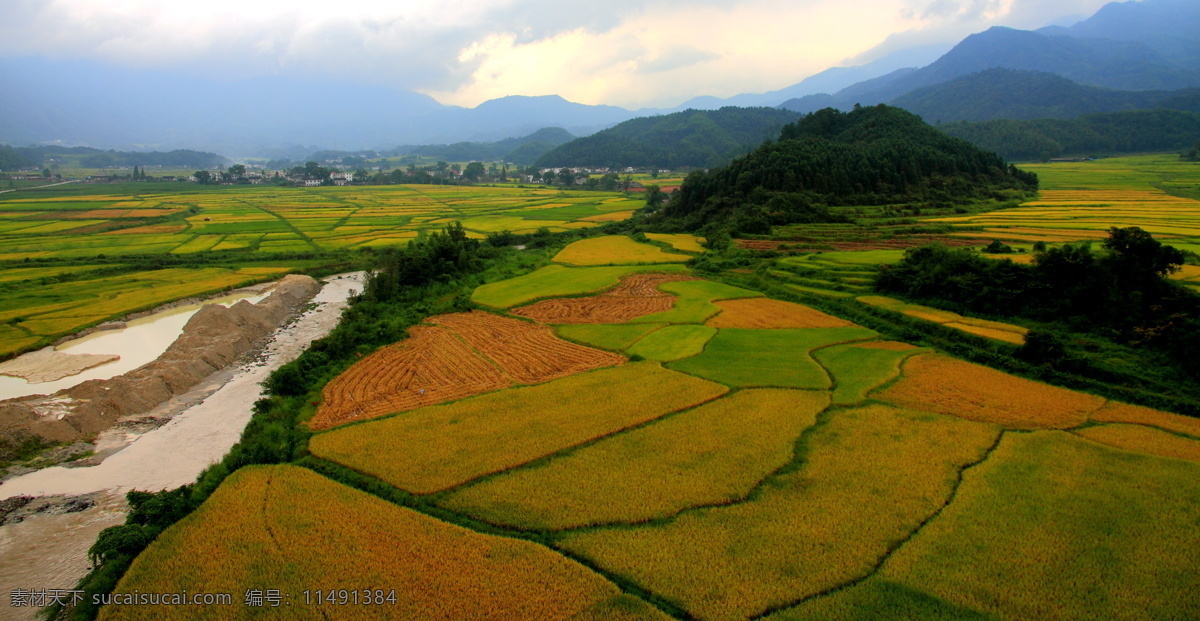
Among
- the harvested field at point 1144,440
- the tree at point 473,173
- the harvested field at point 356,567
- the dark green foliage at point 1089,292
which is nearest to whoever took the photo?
the harvested field at point 356,567

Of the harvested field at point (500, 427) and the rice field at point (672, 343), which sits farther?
the rice field at point (672, 343)

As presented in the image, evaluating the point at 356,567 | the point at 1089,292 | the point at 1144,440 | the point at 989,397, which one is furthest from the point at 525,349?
the point at 1089,292

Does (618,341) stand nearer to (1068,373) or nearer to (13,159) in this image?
(1068,373)

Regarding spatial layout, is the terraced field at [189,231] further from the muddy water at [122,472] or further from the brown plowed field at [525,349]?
the brown plowed field at [525,349]

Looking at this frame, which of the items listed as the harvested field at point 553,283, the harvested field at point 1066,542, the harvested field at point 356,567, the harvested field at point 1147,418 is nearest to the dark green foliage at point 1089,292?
the harvested field at point 1147,418

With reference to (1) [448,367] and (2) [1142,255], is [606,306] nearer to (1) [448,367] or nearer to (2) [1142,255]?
(1) [448,367]

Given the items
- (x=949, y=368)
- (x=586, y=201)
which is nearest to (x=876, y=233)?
(x=949, y=368)
